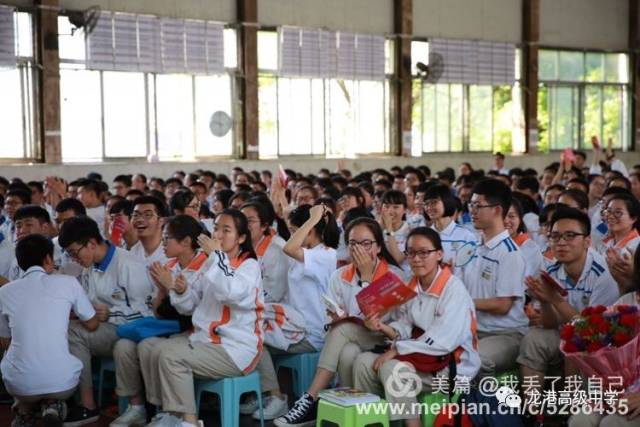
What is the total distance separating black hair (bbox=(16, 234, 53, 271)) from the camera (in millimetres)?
4441

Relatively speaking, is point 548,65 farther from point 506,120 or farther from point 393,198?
point 393,198

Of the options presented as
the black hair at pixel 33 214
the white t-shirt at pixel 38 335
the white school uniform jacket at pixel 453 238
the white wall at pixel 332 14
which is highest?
the white wall at pixel 332 14

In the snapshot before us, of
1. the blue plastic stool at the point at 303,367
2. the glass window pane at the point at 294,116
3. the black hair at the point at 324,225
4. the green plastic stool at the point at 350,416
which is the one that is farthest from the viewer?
the glass window pane at the point at 294,116

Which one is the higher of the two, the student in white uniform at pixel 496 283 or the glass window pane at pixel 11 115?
the glass window pane at pixel 11 115

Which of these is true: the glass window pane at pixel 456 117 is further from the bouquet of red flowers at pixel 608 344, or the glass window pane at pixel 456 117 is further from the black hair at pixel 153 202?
the bouquet of red flowers at pixel 608 344

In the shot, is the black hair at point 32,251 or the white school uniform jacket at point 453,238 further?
the white school uniform jacket at point 453,238

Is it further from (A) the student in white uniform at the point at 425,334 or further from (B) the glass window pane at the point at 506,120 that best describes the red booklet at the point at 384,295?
(B) the glass window pane at the point at 506,120

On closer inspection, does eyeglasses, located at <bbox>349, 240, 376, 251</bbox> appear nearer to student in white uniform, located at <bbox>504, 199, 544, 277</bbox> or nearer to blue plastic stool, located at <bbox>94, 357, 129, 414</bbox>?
student in white uniform, located at <bbox>504, 199, 544, 277</bbox>

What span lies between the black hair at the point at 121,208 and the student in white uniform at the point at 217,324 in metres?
1.84

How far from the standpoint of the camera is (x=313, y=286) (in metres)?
4.86

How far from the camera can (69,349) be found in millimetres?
4719

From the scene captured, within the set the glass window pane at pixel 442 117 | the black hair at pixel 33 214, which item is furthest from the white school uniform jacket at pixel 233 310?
the glass window pane at pixel 442 117

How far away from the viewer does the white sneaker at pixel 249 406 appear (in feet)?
15.5

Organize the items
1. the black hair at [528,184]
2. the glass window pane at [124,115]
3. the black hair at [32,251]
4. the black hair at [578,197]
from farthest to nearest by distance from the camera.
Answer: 1. the glass window pane at [124,115]
2. the black hair at [528,184]
3. the black hair at [578,197]
4. the black hair at [32,251]
